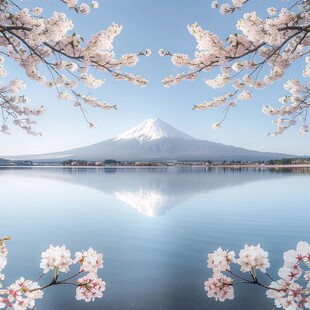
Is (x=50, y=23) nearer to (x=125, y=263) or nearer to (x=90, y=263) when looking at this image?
(x=90, y=263)

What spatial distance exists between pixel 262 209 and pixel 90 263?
46.2 ft

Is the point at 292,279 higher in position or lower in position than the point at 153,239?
higher

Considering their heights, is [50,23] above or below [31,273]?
above

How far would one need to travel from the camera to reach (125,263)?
6.95 m

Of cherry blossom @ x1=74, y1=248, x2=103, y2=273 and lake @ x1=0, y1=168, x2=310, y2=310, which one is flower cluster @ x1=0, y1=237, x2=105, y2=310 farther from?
lake @ x1=0, y1=168, x2=310, y2=310

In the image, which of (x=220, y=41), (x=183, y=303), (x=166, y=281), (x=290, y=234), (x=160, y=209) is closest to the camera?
(x=220, y=41)

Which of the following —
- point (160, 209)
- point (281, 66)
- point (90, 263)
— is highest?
point (281, 66)

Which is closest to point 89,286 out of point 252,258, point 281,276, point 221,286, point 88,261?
point 88,261

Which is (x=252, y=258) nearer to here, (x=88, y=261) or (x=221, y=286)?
(x=221, y=286)

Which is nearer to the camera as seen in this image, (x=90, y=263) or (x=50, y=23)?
(x=90, y=263)

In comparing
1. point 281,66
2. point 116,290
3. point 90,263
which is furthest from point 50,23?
point 116,290

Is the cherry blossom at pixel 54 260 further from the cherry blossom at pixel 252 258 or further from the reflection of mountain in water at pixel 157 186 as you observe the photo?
the reflection of mountain in water at pixel 157 186

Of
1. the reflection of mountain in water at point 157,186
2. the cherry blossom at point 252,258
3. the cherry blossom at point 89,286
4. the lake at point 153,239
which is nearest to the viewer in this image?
the cherry blossom at point 252,258

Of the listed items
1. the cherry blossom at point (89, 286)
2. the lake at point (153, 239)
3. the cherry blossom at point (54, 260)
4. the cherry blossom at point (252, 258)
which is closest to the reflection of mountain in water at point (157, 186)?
the lake at point (153, 239)
